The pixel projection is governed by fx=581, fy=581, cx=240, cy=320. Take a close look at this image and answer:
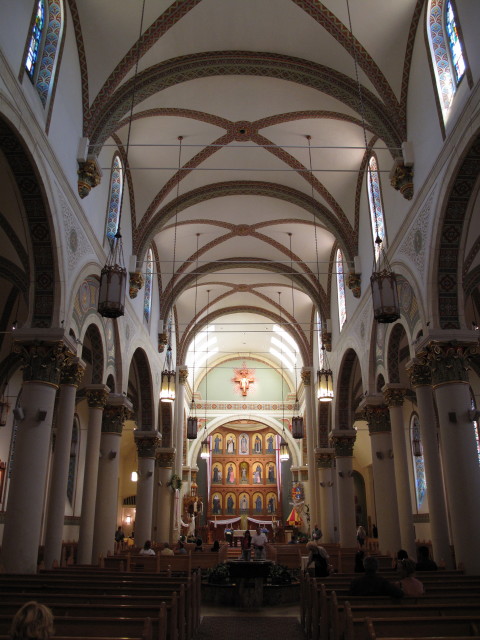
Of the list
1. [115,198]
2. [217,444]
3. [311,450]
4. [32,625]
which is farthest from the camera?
[217,444]

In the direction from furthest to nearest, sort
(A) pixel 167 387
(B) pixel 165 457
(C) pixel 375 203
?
(B) pixel 165 457 < (A) pixel 167 387 < (C) pixel 375 203

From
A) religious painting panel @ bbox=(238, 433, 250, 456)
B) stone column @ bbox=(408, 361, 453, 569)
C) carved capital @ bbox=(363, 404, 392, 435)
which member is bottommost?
stone column @ bbox=(408, 361, 453, 569)

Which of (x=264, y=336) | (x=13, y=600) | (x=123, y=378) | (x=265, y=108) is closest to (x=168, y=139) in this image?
(x=265, y=108)

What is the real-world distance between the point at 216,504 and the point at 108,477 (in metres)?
26.3

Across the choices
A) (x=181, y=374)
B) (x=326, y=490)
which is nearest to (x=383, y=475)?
(x=326, y=490)

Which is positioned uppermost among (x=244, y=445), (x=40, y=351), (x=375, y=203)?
(x=375, y=203)

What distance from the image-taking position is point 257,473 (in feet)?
137

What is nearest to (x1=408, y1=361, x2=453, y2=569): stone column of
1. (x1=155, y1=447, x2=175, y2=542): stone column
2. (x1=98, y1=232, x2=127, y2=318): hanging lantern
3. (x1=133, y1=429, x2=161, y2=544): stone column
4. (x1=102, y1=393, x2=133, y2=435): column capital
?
(x1=98, y1=232, x2=127, y2=318): hanging lantern

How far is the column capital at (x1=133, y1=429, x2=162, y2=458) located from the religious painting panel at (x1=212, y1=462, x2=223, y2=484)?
68.3ft

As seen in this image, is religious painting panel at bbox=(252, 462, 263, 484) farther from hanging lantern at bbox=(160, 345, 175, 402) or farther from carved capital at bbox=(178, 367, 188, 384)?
hanging lantern at bbox=(160, 345, 175, 402)

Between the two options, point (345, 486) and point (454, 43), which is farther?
point (345, 486)

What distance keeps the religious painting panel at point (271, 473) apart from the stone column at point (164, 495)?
17441 mm

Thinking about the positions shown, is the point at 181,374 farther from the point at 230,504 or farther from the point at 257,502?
the point at 257,502

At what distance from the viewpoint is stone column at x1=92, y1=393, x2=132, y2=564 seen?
15.4 metres
